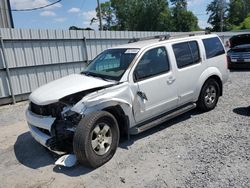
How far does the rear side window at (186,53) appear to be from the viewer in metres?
5.23

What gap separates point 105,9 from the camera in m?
64.7

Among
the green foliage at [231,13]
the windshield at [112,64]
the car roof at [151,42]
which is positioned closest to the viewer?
the windshield at [112,64]

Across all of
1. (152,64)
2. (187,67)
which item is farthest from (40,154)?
(187,67)

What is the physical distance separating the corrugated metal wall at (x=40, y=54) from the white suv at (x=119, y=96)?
159 inches

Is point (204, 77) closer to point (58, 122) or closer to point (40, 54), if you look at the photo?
point (58, 122)

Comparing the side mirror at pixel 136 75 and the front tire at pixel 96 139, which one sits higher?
the side mirror at pixel 136 75

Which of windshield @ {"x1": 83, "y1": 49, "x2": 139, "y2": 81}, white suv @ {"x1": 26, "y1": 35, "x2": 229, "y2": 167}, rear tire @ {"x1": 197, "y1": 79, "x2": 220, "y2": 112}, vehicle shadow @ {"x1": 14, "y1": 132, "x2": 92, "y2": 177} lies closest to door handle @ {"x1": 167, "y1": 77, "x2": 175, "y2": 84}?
white suv @ {"x1": 26, "y1": 35, "x2": 229, "y2": 167}

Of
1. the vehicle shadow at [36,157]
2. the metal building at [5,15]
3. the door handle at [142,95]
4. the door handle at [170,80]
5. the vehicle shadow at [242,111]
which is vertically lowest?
the vehicle shadow at [36,157]

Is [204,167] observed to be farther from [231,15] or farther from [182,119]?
[231,15]

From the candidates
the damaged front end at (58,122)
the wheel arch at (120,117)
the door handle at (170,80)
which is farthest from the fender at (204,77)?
the damaged front end at (58,122)

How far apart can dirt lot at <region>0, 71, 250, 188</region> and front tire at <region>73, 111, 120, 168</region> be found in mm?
184

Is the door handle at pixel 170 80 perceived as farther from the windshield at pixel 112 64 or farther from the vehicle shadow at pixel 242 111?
the vehicle shadow at pixel 242 111

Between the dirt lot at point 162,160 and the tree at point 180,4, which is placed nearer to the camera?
the dirt lot at point 162,160

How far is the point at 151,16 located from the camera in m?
57.7
